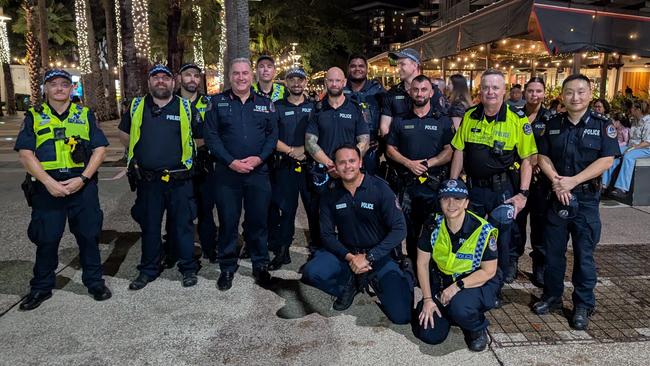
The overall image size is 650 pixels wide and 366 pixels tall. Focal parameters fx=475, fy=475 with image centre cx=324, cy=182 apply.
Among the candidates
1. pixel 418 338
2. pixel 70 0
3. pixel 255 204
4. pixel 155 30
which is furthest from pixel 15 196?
pixel 70 0

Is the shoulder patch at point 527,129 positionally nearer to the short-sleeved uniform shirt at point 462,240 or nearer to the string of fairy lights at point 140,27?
the short-sleeved uniform shirt at point 462,240

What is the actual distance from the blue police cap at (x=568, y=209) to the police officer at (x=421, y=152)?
3.46 feet

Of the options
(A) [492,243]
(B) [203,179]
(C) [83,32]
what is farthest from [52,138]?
(C) [83,32]

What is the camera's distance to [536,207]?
3953 millimetres

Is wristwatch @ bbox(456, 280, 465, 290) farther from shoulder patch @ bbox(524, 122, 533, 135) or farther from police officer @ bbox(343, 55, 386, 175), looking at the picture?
police officer @ bbox(343, 55, 386, 175)

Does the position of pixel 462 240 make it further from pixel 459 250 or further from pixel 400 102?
pixel 400 102

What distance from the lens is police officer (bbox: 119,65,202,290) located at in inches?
165

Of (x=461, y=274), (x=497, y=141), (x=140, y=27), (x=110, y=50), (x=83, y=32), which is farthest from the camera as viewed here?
(x=110, y=50)

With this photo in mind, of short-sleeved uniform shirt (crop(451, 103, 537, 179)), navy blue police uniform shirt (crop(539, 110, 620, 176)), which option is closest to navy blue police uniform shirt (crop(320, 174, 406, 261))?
short-sleeved uniform shirt (crop(451, 103, 537, 179))

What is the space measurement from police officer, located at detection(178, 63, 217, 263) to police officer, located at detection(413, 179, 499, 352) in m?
2.34

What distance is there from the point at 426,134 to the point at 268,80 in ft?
6.03

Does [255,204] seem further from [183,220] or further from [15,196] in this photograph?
[15,196]

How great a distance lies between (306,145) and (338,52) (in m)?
48.0

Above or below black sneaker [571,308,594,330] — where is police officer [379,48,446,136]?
above
